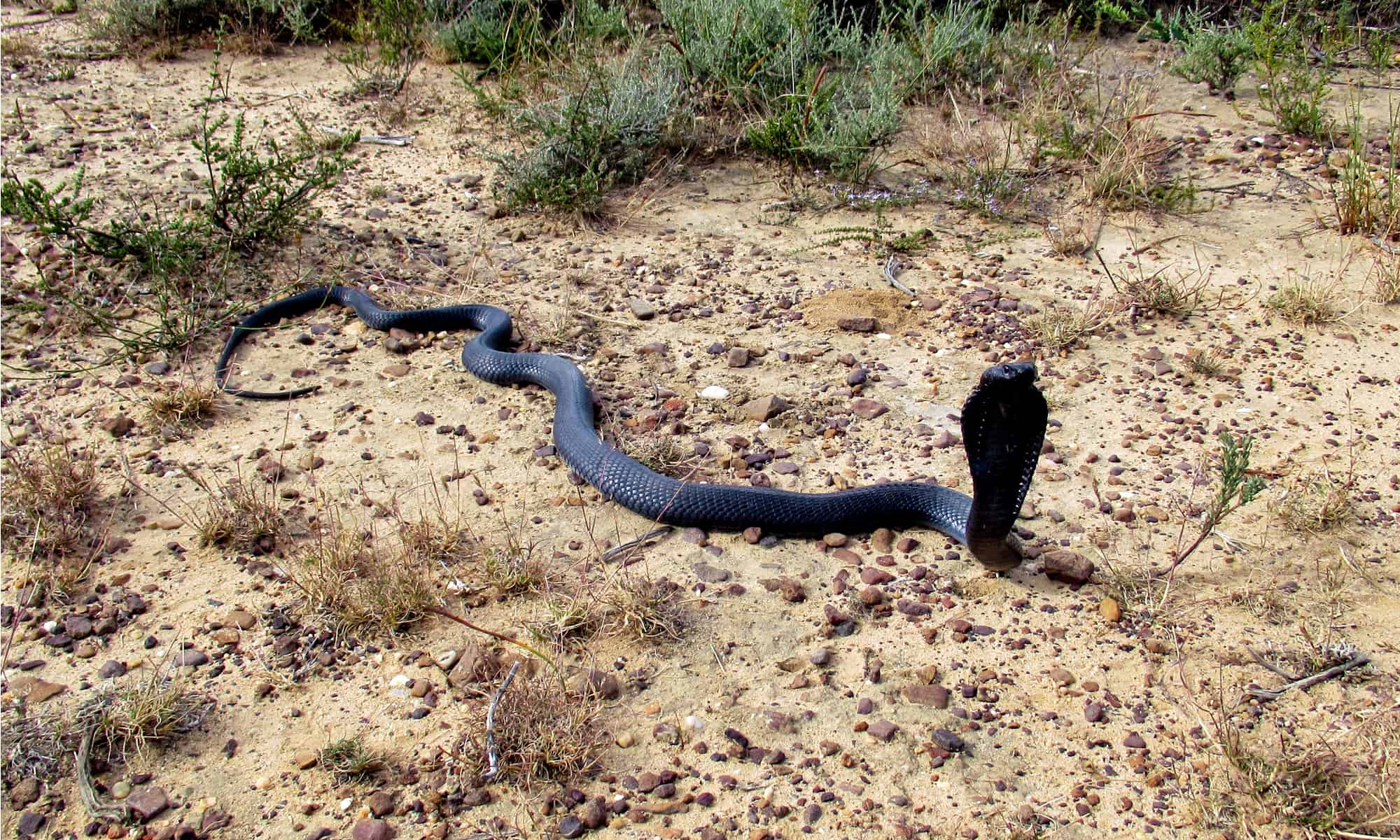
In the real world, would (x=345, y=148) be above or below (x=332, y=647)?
above

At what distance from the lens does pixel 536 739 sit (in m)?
2.87

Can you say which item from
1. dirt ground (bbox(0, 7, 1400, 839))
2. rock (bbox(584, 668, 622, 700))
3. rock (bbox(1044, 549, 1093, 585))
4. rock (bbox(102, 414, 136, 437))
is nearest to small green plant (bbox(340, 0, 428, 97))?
dirt ground (bbox(0, 7, 1400, 839))

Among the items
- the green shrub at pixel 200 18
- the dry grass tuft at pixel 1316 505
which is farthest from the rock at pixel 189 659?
the green shrub at pixel 200 18

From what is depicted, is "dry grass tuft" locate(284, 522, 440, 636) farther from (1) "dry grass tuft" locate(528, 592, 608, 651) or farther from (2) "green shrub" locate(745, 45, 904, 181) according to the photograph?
(2) "green shrub" locate(745, 45, 904, 181)

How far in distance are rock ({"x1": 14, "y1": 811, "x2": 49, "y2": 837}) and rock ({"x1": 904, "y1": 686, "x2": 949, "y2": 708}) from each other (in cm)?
234

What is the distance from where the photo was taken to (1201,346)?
189 inches

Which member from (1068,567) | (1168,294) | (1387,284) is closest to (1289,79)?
(1387,284)

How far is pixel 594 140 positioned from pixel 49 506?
346 cm

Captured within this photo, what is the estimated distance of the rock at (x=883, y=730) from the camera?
9.78 ft

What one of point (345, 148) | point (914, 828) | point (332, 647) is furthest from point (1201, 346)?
point (345, 148)

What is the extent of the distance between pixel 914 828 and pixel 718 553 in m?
1.27

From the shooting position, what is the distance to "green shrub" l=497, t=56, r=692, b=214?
608cm

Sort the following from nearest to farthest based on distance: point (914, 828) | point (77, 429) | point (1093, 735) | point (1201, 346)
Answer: point (914, 828) → point (1093, 735) → point (77, 429) → point (1201, 346)

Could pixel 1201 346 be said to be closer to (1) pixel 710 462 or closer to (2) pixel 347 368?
(1) pixel 710 462
